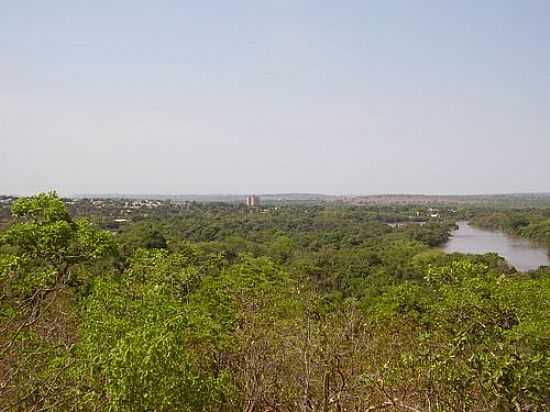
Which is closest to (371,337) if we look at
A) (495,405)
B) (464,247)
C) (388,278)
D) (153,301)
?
(153,301)

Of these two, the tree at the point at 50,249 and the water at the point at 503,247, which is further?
the water at the point at 503,247

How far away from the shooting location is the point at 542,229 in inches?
1962

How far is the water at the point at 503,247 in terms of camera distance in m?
36.2

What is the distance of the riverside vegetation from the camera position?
13.3ft

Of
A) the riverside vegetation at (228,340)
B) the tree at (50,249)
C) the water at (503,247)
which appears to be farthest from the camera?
the water at (503,247)

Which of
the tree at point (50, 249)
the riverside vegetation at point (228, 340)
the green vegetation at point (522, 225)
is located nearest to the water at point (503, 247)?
the green vegetation at point (522, 225)

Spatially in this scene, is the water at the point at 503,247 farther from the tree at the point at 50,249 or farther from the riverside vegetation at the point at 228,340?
the tree at the point at 50,249

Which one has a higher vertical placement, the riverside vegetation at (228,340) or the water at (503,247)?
the riverside vegetation at (228,340)

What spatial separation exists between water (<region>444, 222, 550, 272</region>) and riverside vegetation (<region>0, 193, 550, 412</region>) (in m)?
26.8

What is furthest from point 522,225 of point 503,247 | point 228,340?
point 228,340

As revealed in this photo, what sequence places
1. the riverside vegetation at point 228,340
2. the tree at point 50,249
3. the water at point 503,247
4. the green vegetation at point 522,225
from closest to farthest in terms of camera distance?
the riverside vegetation at point 228,340, the tree at point 50,249, the water at point 503,247, the green vegetation at point 522,225

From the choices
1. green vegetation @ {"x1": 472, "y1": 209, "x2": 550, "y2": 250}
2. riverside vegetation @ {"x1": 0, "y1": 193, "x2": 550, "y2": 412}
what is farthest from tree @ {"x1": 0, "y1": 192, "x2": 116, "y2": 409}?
green vegetation @ {"x1": 472, "y1": 209, "x2": 550, "y2": 250}

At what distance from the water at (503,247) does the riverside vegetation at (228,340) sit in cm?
2681

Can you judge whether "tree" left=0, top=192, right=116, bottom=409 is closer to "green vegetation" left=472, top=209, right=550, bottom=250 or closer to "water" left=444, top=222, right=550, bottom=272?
"water" left=444, top=222, right=550, bottom=272
